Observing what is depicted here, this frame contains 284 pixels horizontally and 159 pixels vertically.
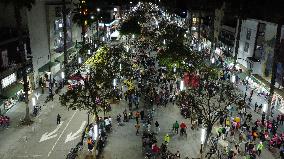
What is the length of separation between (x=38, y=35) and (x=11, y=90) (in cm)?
1237

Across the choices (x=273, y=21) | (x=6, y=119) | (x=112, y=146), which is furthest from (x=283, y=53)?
(x=6, y=119)

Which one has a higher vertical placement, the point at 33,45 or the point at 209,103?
the point at 33,45

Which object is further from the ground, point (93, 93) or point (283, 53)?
point (283, 53)

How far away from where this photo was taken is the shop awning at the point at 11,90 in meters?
39.3

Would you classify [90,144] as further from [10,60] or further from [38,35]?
[38,35]

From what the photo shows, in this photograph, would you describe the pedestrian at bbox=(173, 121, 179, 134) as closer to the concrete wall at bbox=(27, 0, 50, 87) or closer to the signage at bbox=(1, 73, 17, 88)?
the signage at bbox=(1, 73, 17, 88)

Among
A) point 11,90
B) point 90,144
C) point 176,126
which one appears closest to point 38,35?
point 11,90

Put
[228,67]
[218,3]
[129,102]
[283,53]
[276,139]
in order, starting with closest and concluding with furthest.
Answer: [276,139]
[283,53]
[129,102]
[228,67]
[218,3]

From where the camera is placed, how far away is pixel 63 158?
102 feet

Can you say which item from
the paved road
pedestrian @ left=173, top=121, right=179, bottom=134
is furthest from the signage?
pedestrian @ left=173, top=121, right=179, bottom=134

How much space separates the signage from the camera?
39638 millimetres

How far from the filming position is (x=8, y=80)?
1615 inches

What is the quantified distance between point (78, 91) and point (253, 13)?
103 ft

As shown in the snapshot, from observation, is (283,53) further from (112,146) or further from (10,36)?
(10,36)
